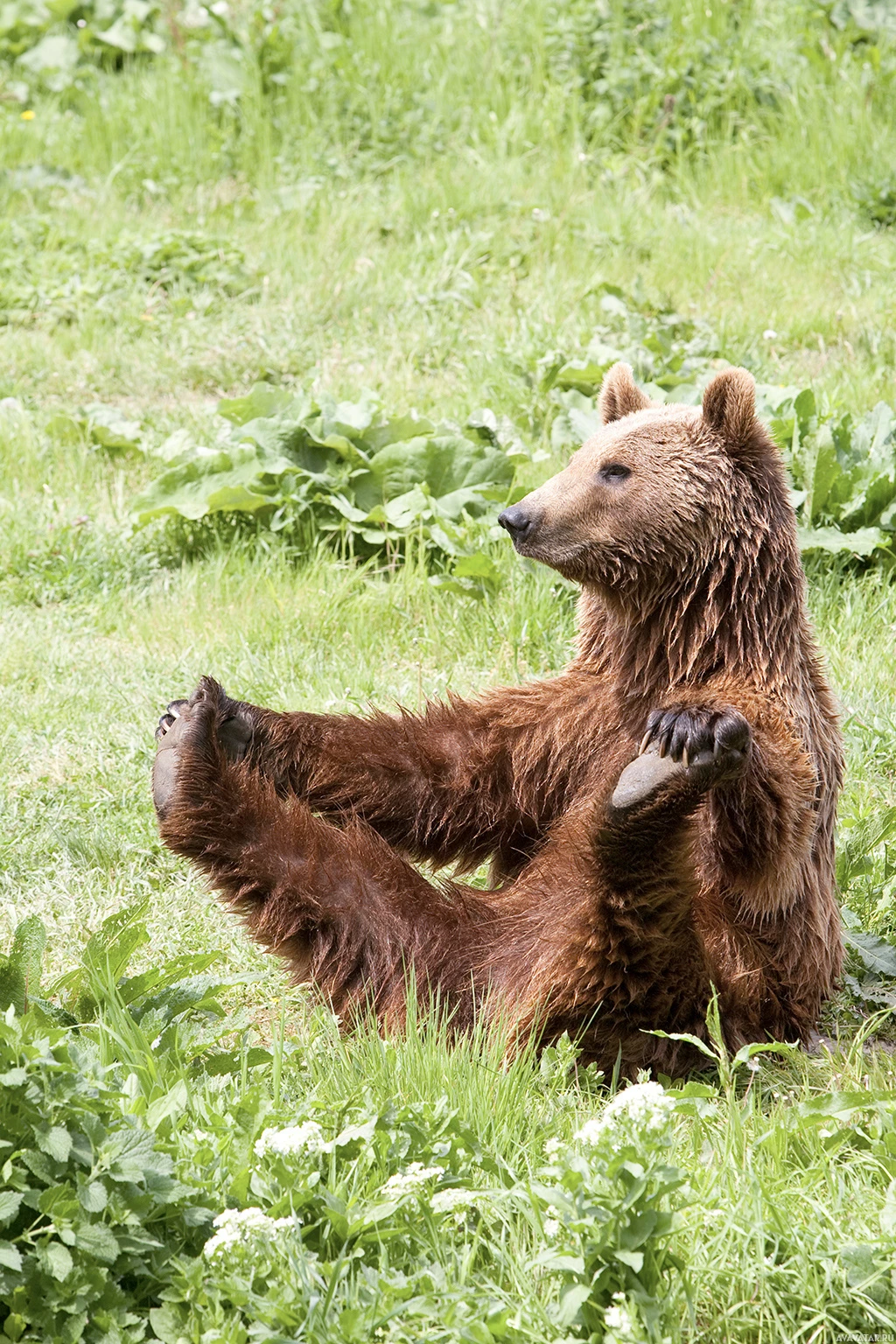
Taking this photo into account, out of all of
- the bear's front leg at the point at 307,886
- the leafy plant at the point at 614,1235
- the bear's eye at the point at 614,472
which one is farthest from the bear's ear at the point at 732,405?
the leafy plant at the point at 614,1235

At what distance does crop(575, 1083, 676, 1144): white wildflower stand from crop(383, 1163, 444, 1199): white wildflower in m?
0.27

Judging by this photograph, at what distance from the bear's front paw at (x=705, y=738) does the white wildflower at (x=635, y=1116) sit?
73cm

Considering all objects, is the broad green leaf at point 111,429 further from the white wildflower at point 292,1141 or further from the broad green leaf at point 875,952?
the white wildflower at point 292,1141

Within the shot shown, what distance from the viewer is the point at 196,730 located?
365 centimetres

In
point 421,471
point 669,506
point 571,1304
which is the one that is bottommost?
point 421,471

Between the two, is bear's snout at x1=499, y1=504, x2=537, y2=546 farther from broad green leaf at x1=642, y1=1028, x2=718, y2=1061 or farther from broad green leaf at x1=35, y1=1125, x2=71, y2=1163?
broad green leaf at x1=35, y1=1125, x2=71, y2=1163

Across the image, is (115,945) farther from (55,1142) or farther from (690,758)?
(690,758)

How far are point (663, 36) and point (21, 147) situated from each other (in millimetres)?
4121

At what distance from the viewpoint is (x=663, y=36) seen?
9656mm

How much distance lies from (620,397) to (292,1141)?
2.23 meters

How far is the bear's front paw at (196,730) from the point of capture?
140 inches

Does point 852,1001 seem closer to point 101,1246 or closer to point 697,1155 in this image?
point 697,1155

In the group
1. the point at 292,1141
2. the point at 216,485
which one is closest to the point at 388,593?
the point at 216,485

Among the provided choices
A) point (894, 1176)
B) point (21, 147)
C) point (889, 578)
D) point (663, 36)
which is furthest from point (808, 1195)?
point (21, 147)
